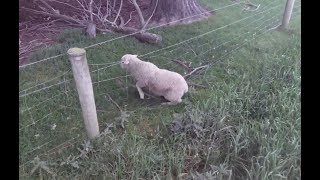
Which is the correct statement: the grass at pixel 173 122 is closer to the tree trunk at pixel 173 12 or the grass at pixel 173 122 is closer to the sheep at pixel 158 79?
the sheep at pixel 158 79

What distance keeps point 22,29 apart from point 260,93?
4.14 meters

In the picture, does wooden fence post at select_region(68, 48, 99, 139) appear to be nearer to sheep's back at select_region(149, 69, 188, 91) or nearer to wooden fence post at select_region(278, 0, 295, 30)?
sheep's back at select_region(149, 69, 188, 91)

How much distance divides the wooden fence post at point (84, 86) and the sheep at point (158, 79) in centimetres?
104

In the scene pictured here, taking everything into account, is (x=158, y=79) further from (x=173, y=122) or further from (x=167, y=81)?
(x=173, y=122)

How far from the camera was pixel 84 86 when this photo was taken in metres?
3.22

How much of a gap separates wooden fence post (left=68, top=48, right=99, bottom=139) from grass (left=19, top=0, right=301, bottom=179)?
17cm

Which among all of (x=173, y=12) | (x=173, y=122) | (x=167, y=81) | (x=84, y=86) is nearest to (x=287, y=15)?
(x=173, y=12)

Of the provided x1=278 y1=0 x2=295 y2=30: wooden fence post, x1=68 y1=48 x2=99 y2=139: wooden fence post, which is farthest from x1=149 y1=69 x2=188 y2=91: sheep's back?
x1=278 y1=0 x2=295 y2=30: wooden fence post

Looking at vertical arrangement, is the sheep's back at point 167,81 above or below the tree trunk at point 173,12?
below

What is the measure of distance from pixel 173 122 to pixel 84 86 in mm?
1124

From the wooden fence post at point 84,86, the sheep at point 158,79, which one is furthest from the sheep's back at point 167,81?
the wooden fence post at point 84,86

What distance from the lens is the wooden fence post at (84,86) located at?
3.05 m

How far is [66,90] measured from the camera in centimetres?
430
